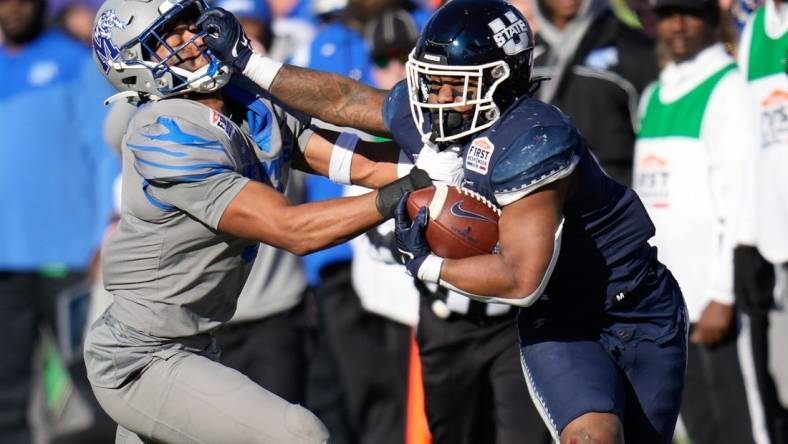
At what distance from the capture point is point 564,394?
4824 mm

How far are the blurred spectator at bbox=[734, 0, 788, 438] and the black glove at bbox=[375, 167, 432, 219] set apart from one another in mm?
2053

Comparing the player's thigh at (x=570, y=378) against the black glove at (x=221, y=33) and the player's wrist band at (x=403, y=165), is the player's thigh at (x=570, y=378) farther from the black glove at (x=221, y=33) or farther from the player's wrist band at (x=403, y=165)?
the black glove at (x=221, y=33)

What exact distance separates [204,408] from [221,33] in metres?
1.13

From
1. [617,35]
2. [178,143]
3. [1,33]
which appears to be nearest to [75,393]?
[1,33]

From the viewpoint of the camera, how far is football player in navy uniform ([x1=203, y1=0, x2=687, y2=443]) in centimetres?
449

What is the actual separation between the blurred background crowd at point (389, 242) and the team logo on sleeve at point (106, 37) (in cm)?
128

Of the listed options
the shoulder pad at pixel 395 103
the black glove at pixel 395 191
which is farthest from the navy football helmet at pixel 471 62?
the shoulder pad at pixel 395 103

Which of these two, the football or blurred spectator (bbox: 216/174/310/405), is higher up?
the football

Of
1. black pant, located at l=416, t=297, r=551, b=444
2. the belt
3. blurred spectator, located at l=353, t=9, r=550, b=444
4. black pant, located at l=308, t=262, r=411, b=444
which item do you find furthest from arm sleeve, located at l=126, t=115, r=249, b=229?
black pant, located at l=308, t=262, r=411, b=444

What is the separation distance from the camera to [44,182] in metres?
7.93

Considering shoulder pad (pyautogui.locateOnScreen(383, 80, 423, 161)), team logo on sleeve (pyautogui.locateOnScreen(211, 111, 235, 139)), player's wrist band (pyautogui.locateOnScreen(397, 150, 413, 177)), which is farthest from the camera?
player's wrist band (pyautogui.locateOnScreen(397, 150, 413, 177))

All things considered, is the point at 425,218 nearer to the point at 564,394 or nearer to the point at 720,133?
the point at 564,394

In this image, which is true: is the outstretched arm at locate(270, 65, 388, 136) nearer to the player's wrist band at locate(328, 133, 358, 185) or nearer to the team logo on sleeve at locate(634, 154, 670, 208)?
the player's wrist band at locate(328, 133, 358, 185)

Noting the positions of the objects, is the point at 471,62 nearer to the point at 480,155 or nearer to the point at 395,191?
the point at 480,155
